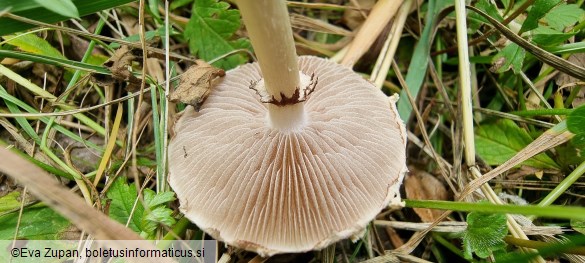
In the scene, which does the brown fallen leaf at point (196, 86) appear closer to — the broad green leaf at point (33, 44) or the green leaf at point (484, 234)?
the broad green leaf at point (33, 44)

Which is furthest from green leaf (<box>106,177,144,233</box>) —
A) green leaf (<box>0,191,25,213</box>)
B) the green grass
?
green leaf (<box>0,191,25,213</box>)

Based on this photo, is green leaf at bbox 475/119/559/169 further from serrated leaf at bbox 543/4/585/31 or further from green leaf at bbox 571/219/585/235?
serrated leaf at bbox 543/4/585/31

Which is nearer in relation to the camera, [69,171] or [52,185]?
[52,185]

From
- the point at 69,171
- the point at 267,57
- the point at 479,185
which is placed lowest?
the point at 69,171

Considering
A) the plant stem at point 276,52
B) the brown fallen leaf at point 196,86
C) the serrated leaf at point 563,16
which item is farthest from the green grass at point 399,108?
the plant stem at point 276,52

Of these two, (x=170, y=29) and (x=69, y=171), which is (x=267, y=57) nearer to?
(x=170, y=29)

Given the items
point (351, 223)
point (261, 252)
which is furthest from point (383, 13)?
point (261, 252)
